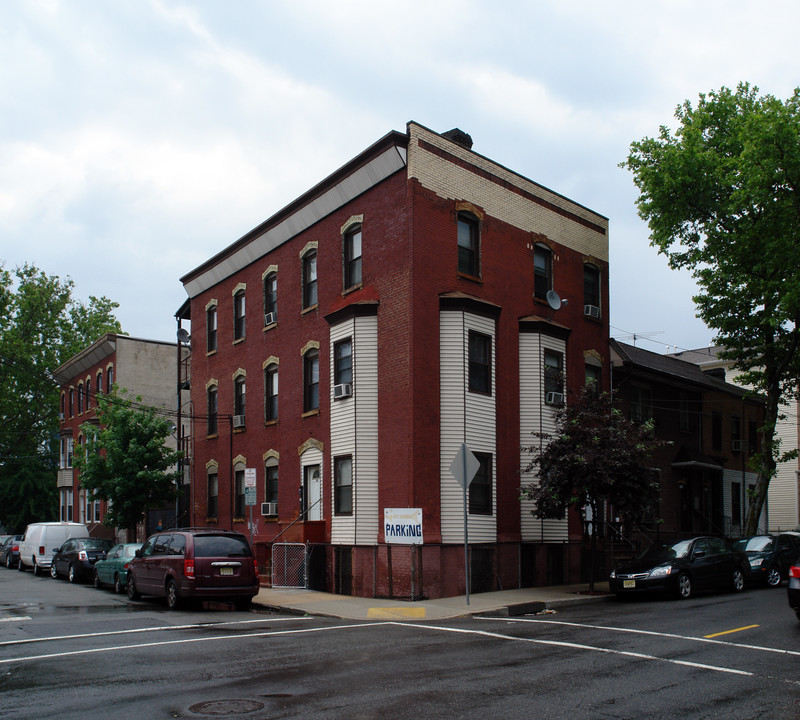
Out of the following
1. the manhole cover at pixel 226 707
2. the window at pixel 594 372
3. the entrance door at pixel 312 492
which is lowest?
the manhole cover at pixel 226 707

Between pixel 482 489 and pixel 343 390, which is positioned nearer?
pixel 482 489

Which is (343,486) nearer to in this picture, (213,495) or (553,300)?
(553,300)

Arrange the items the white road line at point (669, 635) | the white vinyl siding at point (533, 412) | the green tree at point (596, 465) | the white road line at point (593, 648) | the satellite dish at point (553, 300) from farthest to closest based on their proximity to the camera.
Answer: the satellite dish at point (553, 300), the white vinyl siding at point (533, 412), the green tree at point (596, 465), the white road line at point (669, 635), the white road line at point (593, 648)

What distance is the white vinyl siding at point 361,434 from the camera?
21.4 meters

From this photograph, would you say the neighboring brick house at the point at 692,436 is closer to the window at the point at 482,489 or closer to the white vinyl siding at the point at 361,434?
the window at the point at 482,489

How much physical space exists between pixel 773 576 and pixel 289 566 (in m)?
13.1

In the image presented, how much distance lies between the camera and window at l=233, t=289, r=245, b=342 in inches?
1189

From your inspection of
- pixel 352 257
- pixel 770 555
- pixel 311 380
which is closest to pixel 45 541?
pixel 311 380

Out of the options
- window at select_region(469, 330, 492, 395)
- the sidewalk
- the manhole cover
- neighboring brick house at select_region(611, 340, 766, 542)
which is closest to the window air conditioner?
window at select_region(469, 330, 492, 395)

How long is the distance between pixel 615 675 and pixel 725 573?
38.7ft

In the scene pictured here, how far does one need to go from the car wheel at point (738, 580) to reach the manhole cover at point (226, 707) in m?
15.5

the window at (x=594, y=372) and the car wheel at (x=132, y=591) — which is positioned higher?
the window at (x=594, y=372)

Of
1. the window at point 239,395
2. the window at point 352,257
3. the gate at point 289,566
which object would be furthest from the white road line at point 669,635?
the window at point 239,395

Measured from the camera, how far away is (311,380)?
82.6 ft
